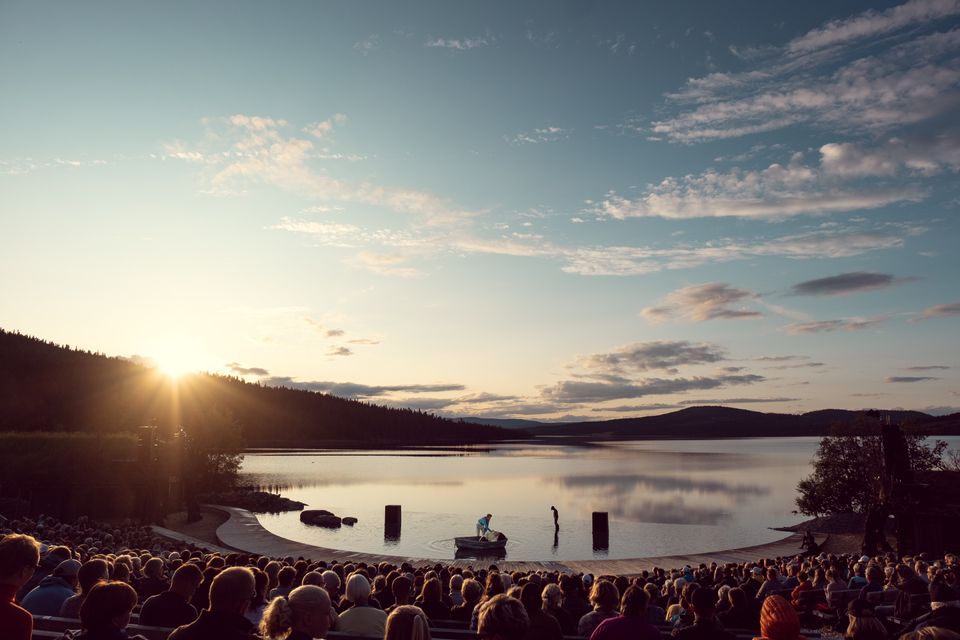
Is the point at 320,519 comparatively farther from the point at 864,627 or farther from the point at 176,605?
the point at 864,627

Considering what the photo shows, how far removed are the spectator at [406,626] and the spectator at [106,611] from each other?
66.1 inches

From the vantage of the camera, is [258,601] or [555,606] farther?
[258,601]

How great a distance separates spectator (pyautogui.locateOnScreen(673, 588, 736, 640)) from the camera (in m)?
4.98

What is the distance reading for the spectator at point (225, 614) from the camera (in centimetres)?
396

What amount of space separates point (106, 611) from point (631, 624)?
12.2ft

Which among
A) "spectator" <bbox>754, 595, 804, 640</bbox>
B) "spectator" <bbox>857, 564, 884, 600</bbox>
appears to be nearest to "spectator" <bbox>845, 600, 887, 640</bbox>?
"spectator" <bbox>754, 595, 804, 640</bbox>

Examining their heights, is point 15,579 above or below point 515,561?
above

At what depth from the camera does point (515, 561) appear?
28.3 meters

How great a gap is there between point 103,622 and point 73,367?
153m

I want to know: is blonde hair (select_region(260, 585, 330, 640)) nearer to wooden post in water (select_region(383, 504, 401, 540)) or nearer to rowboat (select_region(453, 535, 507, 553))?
rowboat (select_region(453, 535, 507, 553))

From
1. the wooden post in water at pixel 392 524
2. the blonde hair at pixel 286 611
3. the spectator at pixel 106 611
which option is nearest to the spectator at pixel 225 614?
the blonde hair at pixel 286 611

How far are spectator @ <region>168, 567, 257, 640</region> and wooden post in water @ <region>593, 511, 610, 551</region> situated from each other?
33014mm

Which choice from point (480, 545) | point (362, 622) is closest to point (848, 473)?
point (480, 545)

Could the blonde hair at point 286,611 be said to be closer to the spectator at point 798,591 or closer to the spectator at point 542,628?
the spectator at point 542,628
